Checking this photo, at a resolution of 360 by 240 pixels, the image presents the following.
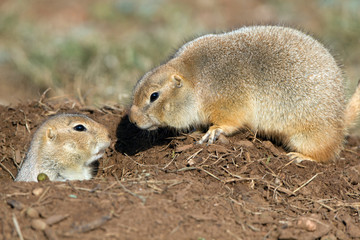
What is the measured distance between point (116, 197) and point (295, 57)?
3.15m

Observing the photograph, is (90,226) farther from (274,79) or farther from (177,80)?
(274,79)

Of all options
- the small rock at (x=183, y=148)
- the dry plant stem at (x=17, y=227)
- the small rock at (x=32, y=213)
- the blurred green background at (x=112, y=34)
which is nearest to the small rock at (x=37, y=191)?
the small rock at (x=32, y=213)

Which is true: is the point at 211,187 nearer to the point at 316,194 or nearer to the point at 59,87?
the point at 316,194

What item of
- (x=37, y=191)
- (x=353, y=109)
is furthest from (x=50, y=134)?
(x=353, y=109)

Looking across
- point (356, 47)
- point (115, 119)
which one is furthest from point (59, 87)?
point (356, 47)

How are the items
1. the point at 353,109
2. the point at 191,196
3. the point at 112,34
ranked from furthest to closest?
the point at 112,34 → the point at 353,109 → the point at 191,196

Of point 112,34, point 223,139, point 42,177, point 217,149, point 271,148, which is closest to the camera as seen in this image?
point 42,177

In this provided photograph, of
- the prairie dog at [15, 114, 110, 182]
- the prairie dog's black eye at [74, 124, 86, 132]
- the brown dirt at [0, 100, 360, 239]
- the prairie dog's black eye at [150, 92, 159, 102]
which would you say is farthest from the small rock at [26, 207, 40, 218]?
the prairie dog's black eye at [150, 92, 159, 102]

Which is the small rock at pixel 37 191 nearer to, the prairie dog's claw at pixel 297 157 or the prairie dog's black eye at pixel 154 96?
the prairie dog's black eye at pixel 154 96

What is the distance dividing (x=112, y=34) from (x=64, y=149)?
8.82m

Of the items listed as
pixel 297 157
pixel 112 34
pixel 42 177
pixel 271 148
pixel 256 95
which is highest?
pixel 256 95

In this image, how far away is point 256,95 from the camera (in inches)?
236

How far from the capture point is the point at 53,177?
5.65 meters

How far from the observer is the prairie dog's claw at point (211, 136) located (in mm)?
5734
